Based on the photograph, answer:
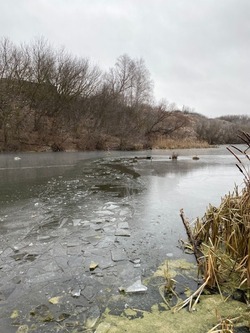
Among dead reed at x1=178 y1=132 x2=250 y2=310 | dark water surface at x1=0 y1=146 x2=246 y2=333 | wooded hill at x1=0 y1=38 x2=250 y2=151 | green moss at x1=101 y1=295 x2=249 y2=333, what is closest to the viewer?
green moss at x1=101 y1=295 x2=249 y2=333

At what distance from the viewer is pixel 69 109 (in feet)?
109

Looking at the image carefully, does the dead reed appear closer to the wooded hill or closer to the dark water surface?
the dark water surface

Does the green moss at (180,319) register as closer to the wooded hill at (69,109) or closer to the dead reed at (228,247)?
the dead reed at (228,247)

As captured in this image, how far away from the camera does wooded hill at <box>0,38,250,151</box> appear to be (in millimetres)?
26953

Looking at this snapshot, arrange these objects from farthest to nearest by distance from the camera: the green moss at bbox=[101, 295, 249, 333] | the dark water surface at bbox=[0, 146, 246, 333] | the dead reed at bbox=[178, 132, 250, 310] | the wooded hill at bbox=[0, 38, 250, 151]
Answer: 1. the wooded hill at bbox=[0, 38, 250, 151]
2. the dead reed at bbox=[178, 132, 250, 310]
3. the dark water surface at bbox=[0, 146, 246, 333]
4. the green moss at bbox=[101, 295, 249, 333]

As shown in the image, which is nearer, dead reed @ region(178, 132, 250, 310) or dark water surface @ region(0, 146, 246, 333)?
dark water surface @ region(0, 146, 246, 333)

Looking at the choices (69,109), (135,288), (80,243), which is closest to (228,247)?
(135,288)

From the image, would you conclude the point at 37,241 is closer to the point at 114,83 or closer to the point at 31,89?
the point at 31,89

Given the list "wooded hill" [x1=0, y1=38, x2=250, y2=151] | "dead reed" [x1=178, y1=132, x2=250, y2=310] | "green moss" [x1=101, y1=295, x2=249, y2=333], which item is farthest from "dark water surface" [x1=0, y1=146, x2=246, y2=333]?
"wooded hill" [x1=0, y1=38, x2=250, y2=151]

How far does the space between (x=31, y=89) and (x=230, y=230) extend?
2963 cm

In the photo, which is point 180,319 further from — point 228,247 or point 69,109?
point 69,109

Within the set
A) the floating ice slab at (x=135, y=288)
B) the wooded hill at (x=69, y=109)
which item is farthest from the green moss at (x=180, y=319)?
the wooded hill at (x=69, y=109)

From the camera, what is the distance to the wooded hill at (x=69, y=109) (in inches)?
1061

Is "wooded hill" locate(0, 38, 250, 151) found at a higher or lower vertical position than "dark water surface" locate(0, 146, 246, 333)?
higher
